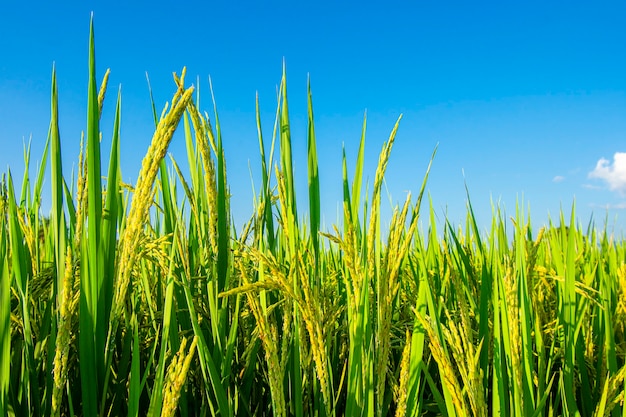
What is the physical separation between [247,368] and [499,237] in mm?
778

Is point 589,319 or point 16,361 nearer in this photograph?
point 16,361

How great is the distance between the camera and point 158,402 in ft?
2.93

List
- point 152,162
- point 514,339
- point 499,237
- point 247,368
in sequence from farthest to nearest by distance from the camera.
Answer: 1. point 499,237
2. point 247,368
3. point 514,339
4. point 152,162

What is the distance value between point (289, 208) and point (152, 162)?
36 centimetres

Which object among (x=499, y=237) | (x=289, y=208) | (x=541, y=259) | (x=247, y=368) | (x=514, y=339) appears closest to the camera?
(x=514, y=339)

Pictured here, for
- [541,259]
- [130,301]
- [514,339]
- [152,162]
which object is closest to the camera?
[152,162]

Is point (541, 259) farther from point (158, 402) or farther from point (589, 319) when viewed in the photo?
point (158, 402)

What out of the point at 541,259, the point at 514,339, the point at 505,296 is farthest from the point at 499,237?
the point at 541,259

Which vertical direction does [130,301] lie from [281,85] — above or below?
below

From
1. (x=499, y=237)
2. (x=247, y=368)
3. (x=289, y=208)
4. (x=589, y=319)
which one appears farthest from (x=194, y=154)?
(x=589, y=319)

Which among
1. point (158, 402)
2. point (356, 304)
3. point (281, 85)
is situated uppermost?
point (281, 85)

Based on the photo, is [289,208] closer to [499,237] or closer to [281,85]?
[281,85]

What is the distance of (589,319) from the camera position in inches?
70.1

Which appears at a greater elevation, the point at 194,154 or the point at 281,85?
the point at 281,85
